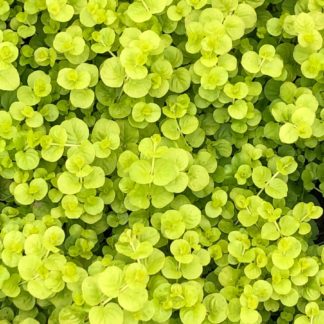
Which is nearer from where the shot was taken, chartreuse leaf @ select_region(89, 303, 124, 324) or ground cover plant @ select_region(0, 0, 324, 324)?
chartreuse leaf @ select_region(89, 303, 124, 324)

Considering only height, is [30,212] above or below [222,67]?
below

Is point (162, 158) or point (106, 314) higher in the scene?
point (162, 158)

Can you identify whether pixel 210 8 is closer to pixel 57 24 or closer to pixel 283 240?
pixel 57 24

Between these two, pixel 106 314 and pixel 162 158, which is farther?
pixel 162 158

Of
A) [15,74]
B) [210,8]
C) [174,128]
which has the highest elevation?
[210,8]

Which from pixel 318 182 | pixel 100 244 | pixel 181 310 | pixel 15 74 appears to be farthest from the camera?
pixel 318 182

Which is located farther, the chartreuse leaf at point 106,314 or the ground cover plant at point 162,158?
the ground cover plant at point 162,158

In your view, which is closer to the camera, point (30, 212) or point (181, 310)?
point (181, 310)

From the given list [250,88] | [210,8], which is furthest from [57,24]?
[250,88]
